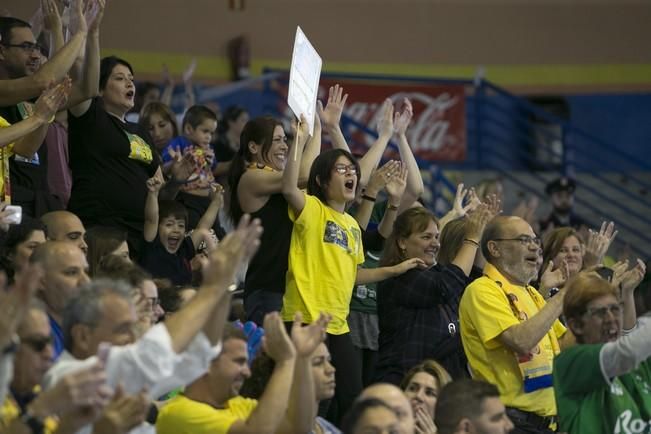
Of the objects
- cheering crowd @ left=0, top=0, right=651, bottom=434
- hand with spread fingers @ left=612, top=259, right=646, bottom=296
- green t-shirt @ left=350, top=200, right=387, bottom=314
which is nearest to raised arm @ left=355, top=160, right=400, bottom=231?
cheering crowd @ left=0, top=0, right=651, bottom=434

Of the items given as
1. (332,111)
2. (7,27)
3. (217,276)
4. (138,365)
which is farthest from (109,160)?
(138,365)

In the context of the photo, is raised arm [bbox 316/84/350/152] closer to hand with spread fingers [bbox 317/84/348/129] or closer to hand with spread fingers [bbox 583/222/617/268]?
hand with spread fingers [bbox 317/84/348/129]

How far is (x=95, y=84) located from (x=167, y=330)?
2.88 meters

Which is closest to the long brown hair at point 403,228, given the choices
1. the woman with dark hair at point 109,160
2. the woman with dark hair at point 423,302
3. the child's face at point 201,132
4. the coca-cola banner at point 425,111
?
the woman with dark hair at point 423,302

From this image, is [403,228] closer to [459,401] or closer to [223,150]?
[459,401]

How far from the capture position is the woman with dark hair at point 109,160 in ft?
24.2

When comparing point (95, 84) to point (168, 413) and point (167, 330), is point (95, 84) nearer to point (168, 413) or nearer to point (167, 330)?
point (168, 413)

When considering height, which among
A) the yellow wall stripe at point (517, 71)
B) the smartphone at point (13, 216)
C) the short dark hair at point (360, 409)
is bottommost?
the short dark hair at point (360, 409)

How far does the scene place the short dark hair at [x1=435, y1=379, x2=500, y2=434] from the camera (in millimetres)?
5414

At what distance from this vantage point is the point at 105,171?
7.44 m

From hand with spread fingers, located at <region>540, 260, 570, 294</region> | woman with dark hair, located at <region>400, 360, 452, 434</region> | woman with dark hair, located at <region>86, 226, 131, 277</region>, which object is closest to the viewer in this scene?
woman with dark hair, located at <region>400, 360, 452, 434</region>

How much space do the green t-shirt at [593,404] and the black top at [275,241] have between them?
171 cm

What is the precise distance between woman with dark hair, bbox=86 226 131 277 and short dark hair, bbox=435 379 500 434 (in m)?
1.69

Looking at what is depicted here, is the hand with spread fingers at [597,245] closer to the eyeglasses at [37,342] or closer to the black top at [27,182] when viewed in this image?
the black top at [27,182]
